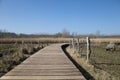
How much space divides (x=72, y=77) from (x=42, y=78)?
945 millimetres

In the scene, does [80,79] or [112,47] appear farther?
[112,47]

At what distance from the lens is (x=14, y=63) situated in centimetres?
1353

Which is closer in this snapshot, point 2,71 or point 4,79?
point 4,79

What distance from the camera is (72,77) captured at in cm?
842

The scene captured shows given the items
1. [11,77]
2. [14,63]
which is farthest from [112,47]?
[11,77]

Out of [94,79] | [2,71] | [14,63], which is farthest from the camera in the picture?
[14,63]

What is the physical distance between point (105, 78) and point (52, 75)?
1.86 m

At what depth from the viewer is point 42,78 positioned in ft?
27.2

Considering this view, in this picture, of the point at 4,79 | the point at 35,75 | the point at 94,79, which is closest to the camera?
the point at 4,79

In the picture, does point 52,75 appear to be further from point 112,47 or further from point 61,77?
point 112,47

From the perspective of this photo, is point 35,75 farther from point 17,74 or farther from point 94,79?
point 94,79

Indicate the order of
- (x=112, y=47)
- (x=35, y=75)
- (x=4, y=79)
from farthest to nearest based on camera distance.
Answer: (x=112, y=47) < (x=35, y=75) < (x=4, y=79)

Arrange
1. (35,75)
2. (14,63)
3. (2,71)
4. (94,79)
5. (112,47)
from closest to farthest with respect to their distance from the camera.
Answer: (35,75) < (94,79) < (2,71) < (14,63) < (112,47)

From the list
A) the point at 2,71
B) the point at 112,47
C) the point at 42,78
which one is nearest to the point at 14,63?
the point at 2,71
